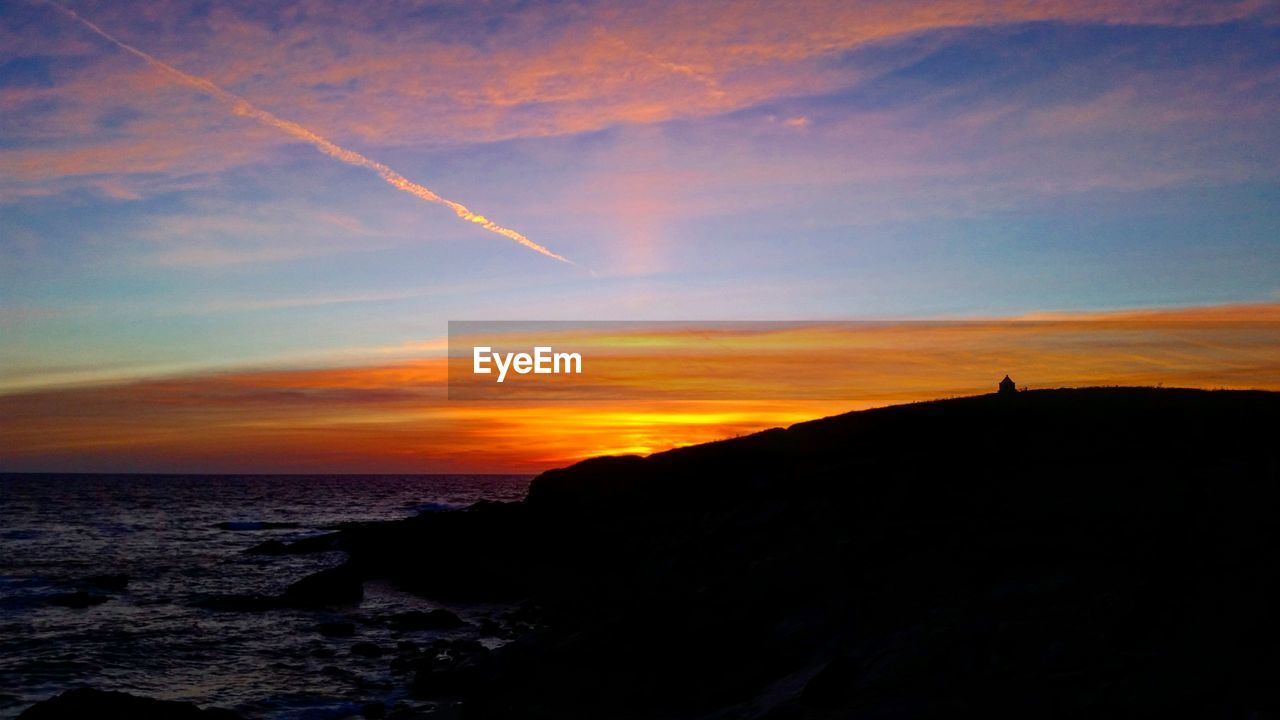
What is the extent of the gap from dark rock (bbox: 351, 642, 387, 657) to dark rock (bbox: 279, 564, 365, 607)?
1117 centimetres

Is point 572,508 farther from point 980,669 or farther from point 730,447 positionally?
point 980,669

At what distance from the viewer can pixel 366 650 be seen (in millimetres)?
31641

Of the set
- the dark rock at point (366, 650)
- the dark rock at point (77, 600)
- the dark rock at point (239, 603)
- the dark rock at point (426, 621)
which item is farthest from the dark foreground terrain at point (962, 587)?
the dark rock at point (77, 600)

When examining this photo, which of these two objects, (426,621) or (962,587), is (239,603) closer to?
(426,621)

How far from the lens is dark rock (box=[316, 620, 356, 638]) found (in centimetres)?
3522

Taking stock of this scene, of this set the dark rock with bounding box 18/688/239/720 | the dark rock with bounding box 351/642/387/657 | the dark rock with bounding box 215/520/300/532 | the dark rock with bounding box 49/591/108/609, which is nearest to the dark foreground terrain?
the dark rock with bounding box 351/642/387/657

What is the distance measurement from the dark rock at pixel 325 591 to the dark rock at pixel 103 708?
22.6 m

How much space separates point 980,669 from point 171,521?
10033cm

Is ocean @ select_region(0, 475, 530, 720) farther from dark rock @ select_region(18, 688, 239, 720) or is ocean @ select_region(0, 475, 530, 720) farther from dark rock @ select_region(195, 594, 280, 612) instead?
dark rock @ select_region(18, 688, 239, 720)

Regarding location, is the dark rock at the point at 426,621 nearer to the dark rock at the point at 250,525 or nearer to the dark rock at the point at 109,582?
the dark rock at the point at 109,582

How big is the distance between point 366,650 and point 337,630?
180 inches

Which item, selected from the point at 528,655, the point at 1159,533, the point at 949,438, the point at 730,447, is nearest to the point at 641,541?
the point at 730,447

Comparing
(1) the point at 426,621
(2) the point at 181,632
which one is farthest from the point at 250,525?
(1) the point at 426,621

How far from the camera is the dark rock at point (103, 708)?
1903cm
